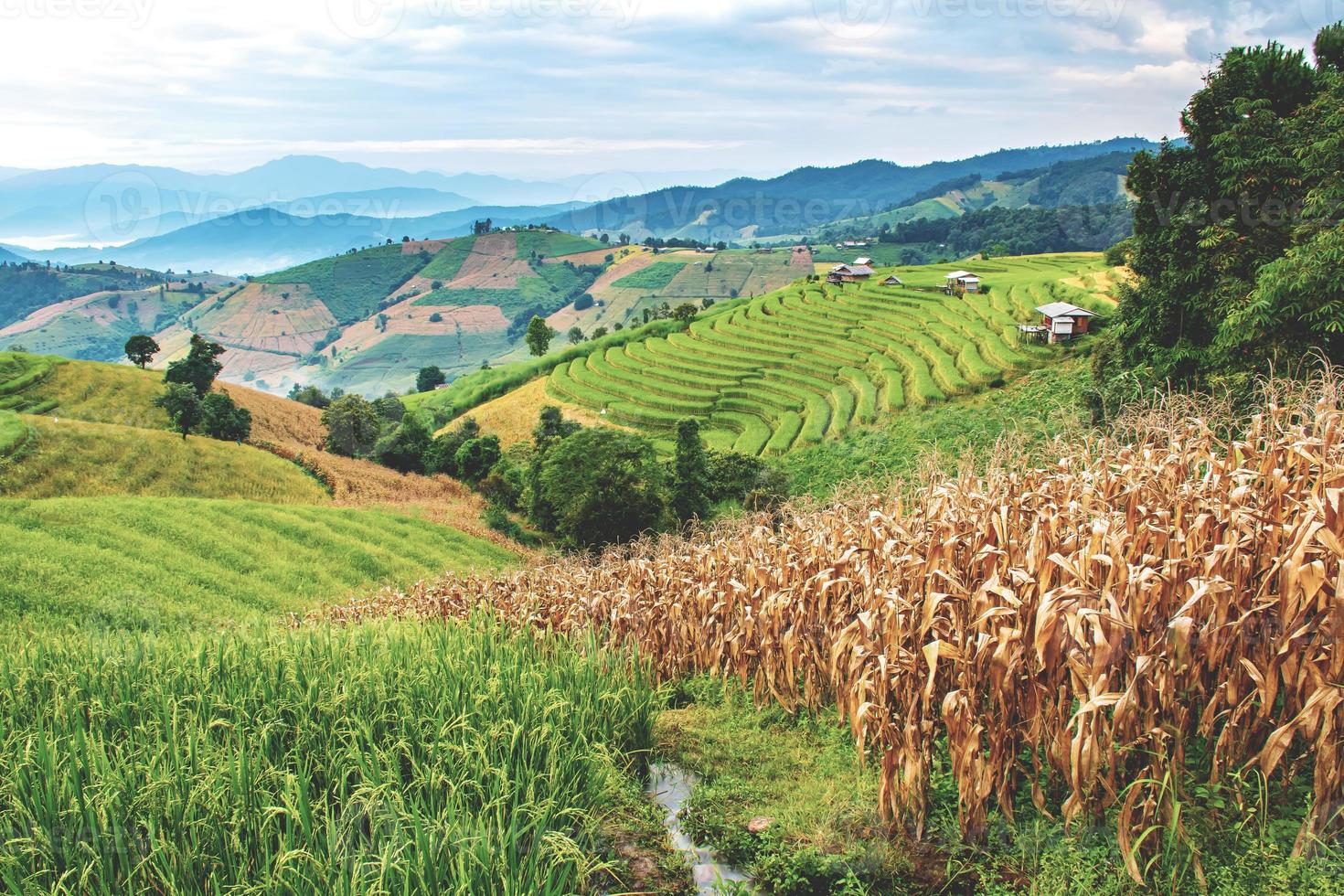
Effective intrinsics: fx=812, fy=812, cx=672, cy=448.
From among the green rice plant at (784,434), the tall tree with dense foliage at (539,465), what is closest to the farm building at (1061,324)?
the green rice plant at (784,434)

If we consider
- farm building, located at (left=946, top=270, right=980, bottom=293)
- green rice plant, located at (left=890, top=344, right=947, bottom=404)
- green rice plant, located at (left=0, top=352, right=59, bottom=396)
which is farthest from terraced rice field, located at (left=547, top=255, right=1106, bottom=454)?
green rice plant, located at (left=0, top=352, right=59, bottom=396)

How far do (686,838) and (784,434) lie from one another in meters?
43.5

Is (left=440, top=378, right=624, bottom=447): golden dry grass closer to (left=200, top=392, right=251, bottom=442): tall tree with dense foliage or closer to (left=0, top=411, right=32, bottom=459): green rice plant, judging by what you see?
(left=200, top=392, right=251, bottom=442): tall tree with dense foliage

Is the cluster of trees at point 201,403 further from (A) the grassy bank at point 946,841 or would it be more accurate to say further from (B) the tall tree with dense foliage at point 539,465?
(A) the grassy bank at point 946,841

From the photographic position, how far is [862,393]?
5006 centimetres

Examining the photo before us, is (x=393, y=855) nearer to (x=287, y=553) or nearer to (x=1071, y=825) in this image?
(x=1071, y=825)

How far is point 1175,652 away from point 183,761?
6569 millimetres

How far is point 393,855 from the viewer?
4.54 m

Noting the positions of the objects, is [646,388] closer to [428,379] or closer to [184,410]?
[184,410]

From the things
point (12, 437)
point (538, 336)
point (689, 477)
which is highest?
point (538, 336)

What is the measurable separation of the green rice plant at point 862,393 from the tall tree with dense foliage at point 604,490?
48.6 feet

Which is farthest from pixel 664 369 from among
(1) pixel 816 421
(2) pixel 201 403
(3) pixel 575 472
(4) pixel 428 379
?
(4) pixel 428 379

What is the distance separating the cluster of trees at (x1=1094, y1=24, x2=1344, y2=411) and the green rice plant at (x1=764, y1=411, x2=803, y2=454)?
21.4 metres

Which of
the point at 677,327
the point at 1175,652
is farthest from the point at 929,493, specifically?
the point at 677,327
